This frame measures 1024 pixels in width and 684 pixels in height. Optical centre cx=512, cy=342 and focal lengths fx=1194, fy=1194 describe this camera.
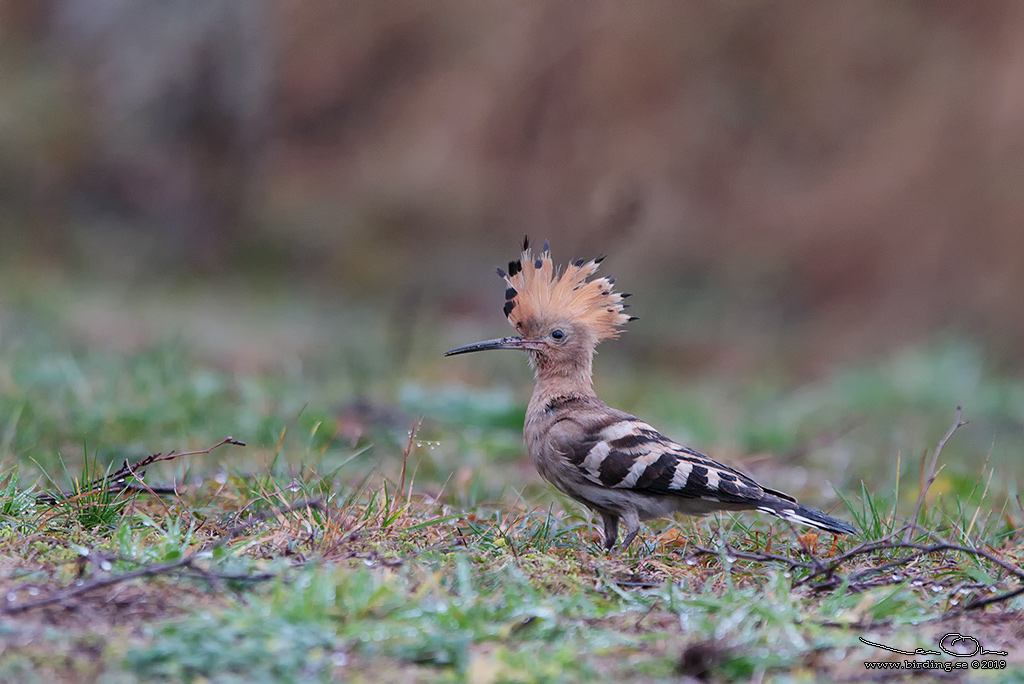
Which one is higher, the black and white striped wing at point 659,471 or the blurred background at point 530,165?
the blurred background at point 530,165

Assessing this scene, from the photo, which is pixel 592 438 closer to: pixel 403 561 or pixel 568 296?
pixel 568 296

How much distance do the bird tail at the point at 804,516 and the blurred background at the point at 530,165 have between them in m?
5.58

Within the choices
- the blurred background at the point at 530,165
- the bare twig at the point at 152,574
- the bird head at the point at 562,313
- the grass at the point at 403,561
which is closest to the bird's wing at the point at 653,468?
the grass at the point at 403,561

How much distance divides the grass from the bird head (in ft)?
1.90

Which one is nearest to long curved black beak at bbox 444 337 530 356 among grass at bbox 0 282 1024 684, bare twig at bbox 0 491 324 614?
grass at bbox 0 282 1024 684

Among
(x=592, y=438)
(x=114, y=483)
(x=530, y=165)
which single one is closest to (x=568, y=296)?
(x=592, y=438)

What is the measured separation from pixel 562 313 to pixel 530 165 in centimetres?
894

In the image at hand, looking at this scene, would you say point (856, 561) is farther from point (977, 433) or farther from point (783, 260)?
point (783, 260)

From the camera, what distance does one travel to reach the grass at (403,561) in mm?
2492

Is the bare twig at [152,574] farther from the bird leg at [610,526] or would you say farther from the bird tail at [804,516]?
the bird tail at [804,516]

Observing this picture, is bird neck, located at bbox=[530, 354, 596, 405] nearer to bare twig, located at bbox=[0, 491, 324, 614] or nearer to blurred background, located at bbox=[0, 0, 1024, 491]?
bare twig, located at bbox=[0, 491, 324, 614]

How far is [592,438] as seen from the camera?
3951mm

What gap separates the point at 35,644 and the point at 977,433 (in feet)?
20.3

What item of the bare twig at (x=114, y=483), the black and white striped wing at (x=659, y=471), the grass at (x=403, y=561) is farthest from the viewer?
Result: the black and white striped wing at (x=659, y=471)
